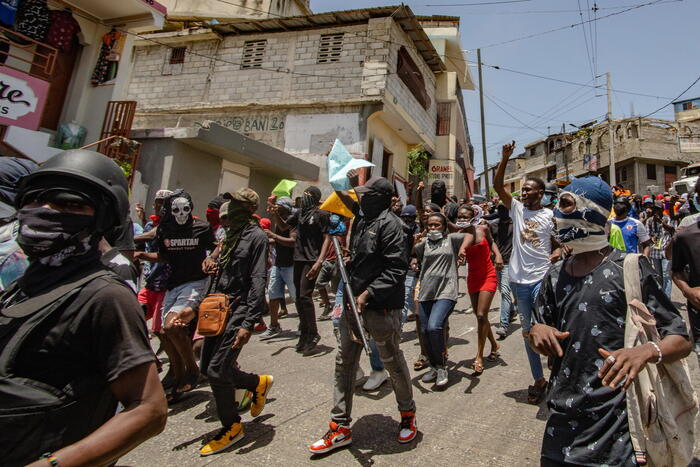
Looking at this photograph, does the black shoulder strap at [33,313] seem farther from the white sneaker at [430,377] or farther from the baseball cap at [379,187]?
the white sneaker at [430,377]

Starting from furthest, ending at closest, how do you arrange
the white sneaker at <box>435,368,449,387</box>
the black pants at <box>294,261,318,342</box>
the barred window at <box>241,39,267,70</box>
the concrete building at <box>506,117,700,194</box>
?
the concrete building at <box>506,117,700,194</box> → the barred window at <box>241,39,267,70</box> → the black pants at <box>294,261,318,342</box> → the white sneaker at <box>435,368,449,387</box>

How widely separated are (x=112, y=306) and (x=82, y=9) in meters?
13.5

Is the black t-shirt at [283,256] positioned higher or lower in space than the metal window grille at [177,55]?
lower

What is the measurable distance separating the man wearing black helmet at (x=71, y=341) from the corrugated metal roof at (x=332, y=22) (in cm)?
1502

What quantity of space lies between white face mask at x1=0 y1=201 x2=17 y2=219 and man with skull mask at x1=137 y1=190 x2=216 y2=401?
4.96 feet

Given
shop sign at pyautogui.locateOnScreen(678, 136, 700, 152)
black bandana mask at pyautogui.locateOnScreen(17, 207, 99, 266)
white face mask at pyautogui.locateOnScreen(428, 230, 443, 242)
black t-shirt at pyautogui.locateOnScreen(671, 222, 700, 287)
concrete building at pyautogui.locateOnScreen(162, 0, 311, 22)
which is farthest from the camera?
shop sign at pyautogui.locateOnScreen(678, 136, 700, 152)

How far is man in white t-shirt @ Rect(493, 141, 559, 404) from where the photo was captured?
3951mm

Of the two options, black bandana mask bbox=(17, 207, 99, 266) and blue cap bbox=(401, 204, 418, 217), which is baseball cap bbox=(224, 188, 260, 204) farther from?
blue cap bbox=(401, 204, 418, 217)

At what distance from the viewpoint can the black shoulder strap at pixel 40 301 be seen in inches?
47.1

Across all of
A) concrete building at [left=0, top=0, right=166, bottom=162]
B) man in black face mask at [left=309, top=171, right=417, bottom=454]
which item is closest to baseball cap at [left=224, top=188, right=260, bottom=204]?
man in black face mask at [left=309, top=171, right=417, bottom=454]

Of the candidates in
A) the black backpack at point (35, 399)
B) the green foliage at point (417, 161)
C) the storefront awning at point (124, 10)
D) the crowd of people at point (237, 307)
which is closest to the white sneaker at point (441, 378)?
the crowd of people at point (237, 307)

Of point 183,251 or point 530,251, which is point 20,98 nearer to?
point 183,251

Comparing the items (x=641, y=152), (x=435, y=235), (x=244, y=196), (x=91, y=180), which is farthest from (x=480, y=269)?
(x=641, y=152)

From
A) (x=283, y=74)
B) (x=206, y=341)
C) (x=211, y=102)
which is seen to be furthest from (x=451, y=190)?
(x=206, y=341)
